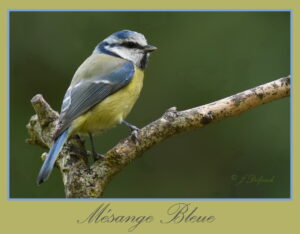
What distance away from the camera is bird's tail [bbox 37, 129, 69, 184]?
2531mm

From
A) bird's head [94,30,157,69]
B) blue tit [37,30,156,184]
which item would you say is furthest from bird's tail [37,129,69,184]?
bird's head [94,30,157,69]

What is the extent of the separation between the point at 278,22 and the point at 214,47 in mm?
670

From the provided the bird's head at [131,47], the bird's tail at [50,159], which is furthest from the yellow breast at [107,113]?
the bird's head at [131,47]

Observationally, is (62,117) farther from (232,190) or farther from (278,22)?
(278,22)

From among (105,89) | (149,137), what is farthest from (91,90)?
(149,137)

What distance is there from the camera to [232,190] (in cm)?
436

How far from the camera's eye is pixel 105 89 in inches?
119

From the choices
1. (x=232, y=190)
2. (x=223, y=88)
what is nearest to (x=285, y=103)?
(x=223, y=88)

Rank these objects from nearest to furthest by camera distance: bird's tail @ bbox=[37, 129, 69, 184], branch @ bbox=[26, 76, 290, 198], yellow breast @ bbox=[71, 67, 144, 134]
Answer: bird's tail @ bbox=[37, 129, 69, 184]
branch @ bbox=[26, 76, 290, 198]
yellow breast @ bbox=[71, 67, 144, 134]

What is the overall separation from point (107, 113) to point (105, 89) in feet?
0.50

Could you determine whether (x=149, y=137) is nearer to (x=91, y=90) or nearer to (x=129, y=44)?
(x=91, y=90)

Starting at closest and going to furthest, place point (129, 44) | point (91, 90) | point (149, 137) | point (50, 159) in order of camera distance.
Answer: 1. point (50, 159)
2. point (149, 137)
3. point (91, 90)
4. point (129, 44)

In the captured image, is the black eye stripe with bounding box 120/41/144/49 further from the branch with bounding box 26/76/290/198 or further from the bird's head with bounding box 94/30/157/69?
the branch with bounding box 26/76/290/198

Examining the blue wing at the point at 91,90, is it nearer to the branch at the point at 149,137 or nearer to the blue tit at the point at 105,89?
the blue tit at the point at 105,89
